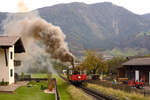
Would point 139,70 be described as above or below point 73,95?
above

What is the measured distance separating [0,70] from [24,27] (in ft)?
44.7

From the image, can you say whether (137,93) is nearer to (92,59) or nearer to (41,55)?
(92,59)

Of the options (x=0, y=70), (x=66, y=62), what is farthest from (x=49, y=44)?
(x=0, y=70)

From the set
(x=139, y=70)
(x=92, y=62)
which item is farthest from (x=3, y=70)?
(x=92, y=62)

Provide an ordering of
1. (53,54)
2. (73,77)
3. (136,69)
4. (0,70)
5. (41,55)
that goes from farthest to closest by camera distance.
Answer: (41,55) < (136,69) < (53,54) < (73,77) < (0,70)

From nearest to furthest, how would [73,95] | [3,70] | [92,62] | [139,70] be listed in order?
[73,95] < [3,70] < [139,70] < [92,62]

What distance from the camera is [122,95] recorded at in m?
25.2

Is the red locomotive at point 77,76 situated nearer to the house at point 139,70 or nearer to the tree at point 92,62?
the house at point 139,70

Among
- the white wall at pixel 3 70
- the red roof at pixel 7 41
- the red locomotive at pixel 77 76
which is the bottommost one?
the red locomotive at pixel 77 76

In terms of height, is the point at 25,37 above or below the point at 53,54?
above

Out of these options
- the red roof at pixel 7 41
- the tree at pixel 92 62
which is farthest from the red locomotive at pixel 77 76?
the tree at pixel 92 62

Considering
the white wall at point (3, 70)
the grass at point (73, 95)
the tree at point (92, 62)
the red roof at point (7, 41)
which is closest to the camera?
the grass at point (73, 95)

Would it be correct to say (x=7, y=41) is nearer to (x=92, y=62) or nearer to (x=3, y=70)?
(x=3, y=70)

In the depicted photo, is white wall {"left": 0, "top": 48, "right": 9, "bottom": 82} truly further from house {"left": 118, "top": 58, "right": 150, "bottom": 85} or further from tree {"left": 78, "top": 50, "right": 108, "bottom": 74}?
tree {"left": 78, "top": 50, "right": 108, "bottom": 74}
